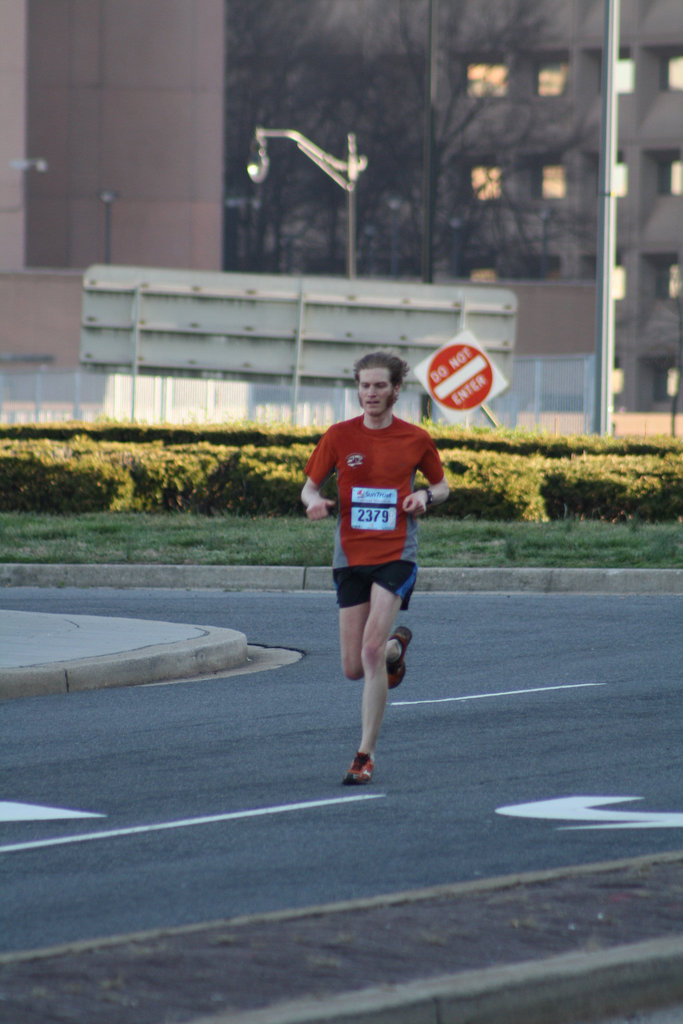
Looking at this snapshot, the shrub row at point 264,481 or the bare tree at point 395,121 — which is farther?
the bare tree at point 395,121

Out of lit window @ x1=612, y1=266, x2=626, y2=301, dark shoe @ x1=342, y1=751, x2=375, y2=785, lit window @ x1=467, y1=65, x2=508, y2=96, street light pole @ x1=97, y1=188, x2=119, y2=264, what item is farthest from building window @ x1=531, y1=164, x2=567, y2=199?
dark shoe @ x1=342, y1=751, x2=375, y2=785

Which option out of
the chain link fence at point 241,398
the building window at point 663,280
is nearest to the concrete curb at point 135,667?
the chain link fence at point 241,398

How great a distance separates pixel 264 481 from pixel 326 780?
13071mm

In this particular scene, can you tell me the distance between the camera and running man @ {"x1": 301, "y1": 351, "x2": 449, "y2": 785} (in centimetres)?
717

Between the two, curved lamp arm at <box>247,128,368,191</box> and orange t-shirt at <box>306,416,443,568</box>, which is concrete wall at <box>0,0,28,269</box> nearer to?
curved lamp arm at <box>247,128,368,191</box>

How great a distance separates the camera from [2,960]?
14.1 ft

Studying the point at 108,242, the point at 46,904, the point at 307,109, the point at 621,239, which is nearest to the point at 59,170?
the point at 108,242

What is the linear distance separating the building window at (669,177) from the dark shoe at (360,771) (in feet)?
247

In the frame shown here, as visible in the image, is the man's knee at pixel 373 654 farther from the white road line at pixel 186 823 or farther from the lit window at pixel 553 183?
the lit window at pixel 553 183

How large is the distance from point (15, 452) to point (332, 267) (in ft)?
192

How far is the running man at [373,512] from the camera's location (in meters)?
7.17

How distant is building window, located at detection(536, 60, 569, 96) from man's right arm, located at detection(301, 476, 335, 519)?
7694cm

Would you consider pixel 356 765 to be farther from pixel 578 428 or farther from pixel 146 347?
pixel 578 428

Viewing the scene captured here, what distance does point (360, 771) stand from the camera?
7.16 m
